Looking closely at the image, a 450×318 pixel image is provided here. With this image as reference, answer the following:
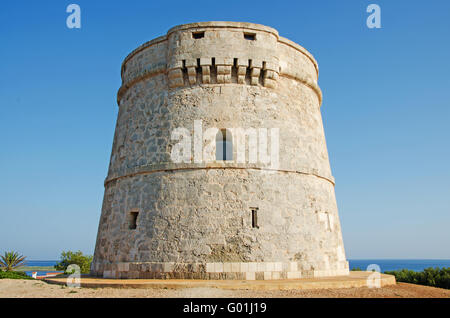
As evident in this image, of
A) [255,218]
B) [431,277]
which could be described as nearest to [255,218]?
[255,218]

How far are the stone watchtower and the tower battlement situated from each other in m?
0.03

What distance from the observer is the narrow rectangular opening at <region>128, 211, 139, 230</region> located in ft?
35.8

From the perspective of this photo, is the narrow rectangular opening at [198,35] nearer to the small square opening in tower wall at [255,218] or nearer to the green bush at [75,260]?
the small square opening in tower wall at [255,218]

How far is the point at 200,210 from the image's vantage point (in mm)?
10078

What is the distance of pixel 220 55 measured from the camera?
10.9m

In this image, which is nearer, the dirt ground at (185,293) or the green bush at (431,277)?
the dirt ground at (185,293)

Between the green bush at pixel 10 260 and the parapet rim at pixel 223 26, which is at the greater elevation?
the parapet rim at pixel 223 26

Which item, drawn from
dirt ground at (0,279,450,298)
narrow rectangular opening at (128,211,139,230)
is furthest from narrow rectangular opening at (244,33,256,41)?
dirt ground at (0,279,450,298)

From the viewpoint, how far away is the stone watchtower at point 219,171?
9891 millimetres

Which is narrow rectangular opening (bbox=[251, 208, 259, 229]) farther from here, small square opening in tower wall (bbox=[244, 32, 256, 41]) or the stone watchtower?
small square opening in tower wall (bbox=[244, 32, 256, 41])

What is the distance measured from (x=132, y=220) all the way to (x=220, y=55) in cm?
523

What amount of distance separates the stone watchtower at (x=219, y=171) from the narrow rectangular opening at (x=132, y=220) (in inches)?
1.6

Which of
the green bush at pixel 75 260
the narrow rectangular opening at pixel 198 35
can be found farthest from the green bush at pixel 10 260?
the narrow rectangular opening at pixel 198 35
